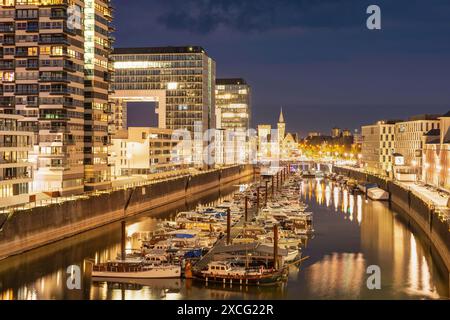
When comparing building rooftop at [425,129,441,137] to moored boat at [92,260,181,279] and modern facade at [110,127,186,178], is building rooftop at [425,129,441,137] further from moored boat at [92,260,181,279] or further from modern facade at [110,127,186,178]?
moored boat at [92,260,181,279]

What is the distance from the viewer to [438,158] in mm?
126250

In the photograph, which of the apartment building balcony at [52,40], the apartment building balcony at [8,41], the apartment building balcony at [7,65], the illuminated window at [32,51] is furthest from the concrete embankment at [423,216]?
the apartment building balcony at [8,41]

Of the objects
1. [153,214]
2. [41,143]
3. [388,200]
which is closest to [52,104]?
[41,143]

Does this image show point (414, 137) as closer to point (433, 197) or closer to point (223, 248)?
point (433, 197)

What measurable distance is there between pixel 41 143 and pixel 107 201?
13302 millimetres

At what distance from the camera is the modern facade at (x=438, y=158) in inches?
4712

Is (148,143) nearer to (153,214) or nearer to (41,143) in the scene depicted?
(153,214)

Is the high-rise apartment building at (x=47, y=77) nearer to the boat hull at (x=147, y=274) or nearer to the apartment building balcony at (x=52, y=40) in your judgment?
the apartment building balcony at (x=52, y=40)

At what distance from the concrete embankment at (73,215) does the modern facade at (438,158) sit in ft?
178

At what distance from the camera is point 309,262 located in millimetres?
69875

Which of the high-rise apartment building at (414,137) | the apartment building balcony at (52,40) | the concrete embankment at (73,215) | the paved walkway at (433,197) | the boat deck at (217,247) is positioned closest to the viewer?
the boat deck at (217,247)

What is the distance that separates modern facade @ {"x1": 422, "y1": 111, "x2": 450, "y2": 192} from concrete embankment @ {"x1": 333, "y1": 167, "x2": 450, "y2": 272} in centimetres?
756

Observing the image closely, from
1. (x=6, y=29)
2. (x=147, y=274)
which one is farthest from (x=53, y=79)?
(x=147, y=274)

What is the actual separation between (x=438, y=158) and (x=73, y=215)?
243 feet
